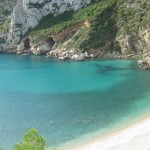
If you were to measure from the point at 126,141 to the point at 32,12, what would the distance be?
104m

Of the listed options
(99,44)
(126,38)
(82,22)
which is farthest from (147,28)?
(82,22)

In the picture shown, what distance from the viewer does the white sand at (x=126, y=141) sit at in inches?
1549

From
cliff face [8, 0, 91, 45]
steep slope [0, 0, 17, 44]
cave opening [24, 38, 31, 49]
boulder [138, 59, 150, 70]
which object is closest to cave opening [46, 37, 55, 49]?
cave opening [24, 38, 31, 49]

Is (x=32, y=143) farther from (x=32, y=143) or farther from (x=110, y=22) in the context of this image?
(x=110, y=22)

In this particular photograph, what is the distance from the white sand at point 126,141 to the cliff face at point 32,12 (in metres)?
92.8

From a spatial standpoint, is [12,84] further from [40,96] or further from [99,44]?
[99,44]

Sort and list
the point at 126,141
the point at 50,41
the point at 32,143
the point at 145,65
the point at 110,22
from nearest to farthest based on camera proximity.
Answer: the point at 32,143
the point at 126,141
the point at 145,65
the point at 110,22
the point at 50,41

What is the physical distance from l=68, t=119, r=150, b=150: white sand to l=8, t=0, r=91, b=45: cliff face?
92767 mm

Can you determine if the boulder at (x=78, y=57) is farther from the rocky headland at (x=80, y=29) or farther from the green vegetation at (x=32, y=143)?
the green vegetation at (x=32, y=143)

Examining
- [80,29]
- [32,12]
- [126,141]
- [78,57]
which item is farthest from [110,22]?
[126,141]

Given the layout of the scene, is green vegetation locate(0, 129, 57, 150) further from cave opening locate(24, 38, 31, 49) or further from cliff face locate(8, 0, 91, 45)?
cave opening locate(24, 38, 31, 49)

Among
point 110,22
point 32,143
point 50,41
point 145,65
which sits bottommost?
point 32,143

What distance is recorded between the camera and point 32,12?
457ft

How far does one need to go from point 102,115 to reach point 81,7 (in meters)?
85.8
